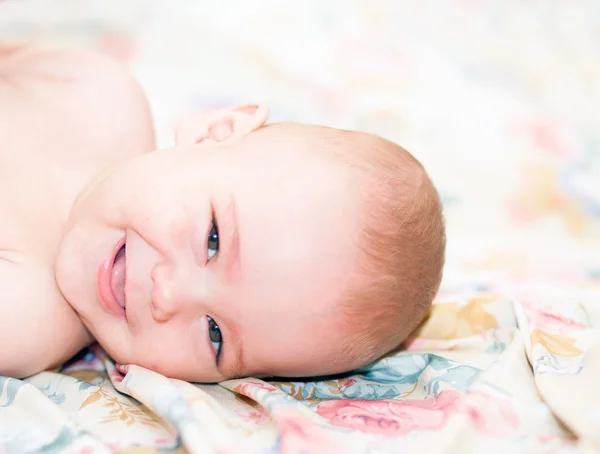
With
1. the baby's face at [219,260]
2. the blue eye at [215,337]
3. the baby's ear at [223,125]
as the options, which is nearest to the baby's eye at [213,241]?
the baby's face at [219,260]

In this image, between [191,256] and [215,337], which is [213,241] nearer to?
[191,256]

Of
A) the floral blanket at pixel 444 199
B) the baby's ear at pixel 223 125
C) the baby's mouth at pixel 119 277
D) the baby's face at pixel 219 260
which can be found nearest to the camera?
the floral blanket at pixel 444 199

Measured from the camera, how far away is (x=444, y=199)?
168 cm

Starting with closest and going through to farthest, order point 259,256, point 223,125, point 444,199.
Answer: point 259,256 < point 223,125 < point 444,199

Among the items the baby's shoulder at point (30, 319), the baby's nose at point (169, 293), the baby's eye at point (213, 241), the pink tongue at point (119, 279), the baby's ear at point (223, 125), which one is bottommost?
the baby's shoulder at point (30, 319)

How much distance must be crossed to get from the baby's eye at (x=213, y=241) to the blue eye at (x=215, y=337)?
0.12 m

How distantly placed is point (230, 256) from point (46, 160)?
49 centimetres

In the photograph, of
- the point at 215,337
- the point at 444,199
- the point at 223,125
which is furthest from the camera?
the point at 444,199

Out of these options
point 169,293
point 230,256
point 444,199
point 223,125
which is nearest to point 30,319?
point 169,293

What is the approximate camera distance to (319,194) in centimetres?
112

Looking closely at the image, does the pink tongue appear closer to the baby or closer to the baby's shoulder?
the baby

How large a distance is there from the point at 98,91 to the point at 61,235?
0.36 meters

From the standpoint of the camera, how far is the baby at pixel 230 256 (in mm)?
1104

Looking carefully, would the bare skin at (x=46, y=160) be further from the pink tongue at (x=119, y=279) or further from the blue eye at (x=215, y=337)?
the blue eye at (x=215, y=337)
